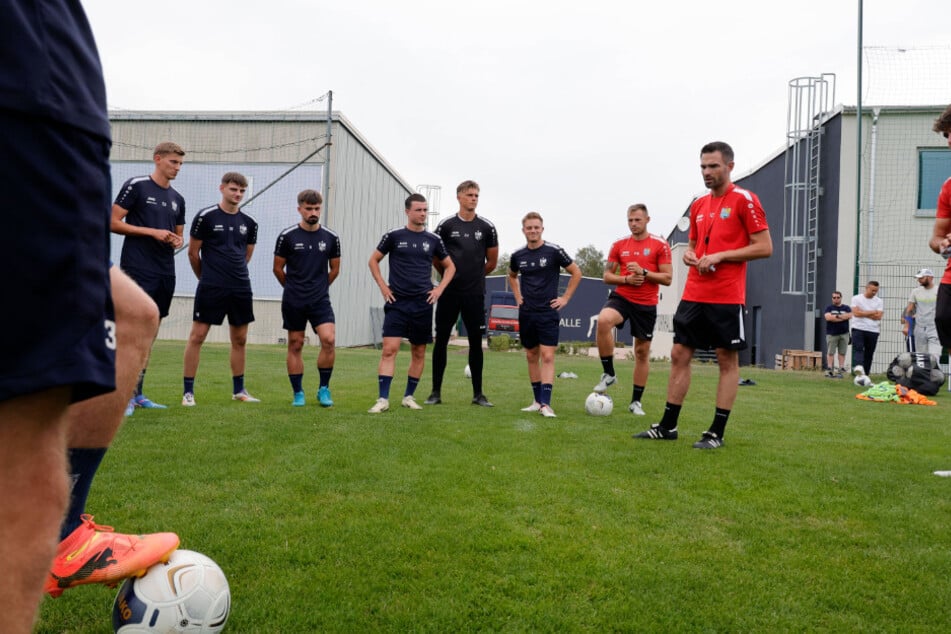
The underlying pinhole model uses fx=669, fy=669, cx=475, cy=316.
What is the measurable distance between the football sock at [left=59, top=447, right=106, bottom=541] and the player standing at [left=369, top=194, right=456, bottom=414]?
5.02m

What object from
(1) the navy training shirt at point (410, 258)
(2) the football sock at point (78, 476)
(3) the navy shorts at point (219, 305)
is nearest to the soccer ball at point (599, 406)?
(1) the navy training shirt at point (410, 258)

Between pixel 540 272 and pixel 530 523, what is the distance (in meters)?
4.75

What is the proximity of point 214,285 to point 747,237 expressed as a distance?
16.7 feet

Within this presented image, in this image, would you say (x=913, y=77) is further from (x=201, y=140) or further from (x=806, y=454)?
(x=201, y=140)

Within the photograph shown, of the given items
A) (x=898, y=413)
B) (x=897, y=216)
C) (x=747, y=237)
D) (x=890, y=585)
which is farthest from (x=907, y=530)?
(x=897, y=216)

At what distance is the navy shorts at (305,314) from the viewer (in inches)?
277

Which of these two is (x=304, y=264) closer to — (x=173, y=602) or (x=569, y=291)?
(x=569, y=291)

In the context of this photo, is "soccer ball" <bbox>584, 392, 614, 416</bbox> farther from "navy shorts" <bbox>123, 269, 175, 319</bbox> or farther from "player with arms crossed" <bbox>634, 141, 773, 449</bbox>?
"navy shorts" <bbox>123, 269, 175, 319</bbox>

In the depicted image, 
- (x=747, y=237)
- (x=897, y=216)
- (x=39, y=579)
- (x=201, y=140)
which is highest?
(x=201, y=140)

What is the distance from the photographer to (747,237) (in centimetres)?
525

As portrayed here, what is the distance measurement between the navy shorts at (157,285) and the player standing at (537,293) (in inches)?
142

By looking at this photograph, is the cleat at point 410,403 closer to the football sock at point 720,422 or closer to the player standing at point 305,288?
the player standing at point 305,288

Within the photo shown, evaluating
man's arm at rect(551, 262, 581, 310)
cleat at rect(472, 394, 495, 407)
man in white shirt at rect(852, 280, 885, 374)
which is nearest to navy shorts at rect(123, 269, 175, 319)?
cleat at rect(472, 394, 495, 407)

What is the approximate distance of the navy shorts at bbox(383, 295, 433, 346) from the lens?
7043mm
